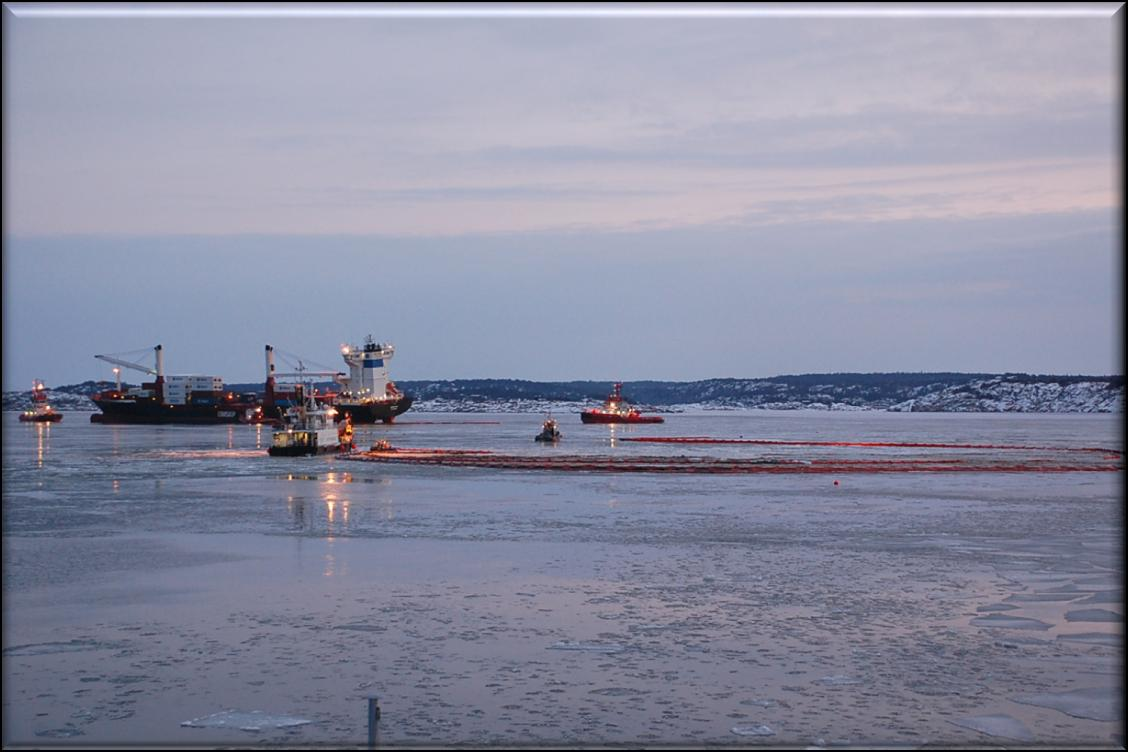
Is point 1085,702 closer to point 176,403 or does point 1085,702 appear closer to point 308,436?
point 308,436

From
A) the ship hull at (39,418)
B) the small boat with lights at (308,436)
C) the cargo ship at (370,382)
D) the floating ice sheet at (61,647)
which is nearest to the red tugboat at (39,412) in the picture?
the ship hull at (39,418)

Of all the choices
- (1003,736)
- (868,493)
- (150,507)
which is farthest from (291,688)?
(868,493)

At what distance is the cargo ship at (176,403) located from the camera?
133 m

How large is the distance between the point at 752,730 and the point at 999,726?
2.31 meters

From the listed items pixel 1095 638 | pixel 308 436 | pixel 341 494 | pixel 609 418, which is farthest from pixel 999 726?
pixel 609 418

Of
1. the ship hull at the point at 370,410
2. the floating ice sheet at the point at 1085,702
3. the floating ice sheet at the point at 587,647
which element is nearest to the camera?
the floating ice sheet at the point at 1085,702

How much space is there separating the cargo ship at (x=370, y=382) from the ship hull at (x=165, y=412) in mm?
15851

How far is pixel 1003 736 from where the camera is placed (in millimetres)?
9461

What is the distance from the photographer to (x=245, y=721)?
984 cm

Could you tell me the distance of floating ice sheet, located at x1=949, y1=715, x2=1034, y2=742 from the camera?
948cm

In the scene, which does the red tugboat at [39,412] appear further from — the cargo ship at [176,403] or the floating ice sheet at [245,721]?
the floating ice sheet at [245,721]

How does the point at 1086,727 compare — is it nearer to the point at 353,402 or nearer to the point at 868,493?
the point at 868,493

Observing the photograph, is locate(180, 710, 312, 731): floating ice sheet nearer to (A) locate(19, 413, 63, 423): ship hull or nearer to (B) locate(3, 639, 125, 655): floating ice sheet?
(B) locate(3, 639, 125, 655): floating ice sheet

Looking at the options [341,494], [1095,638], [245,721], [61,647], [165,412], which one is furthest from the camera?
[165,412]
